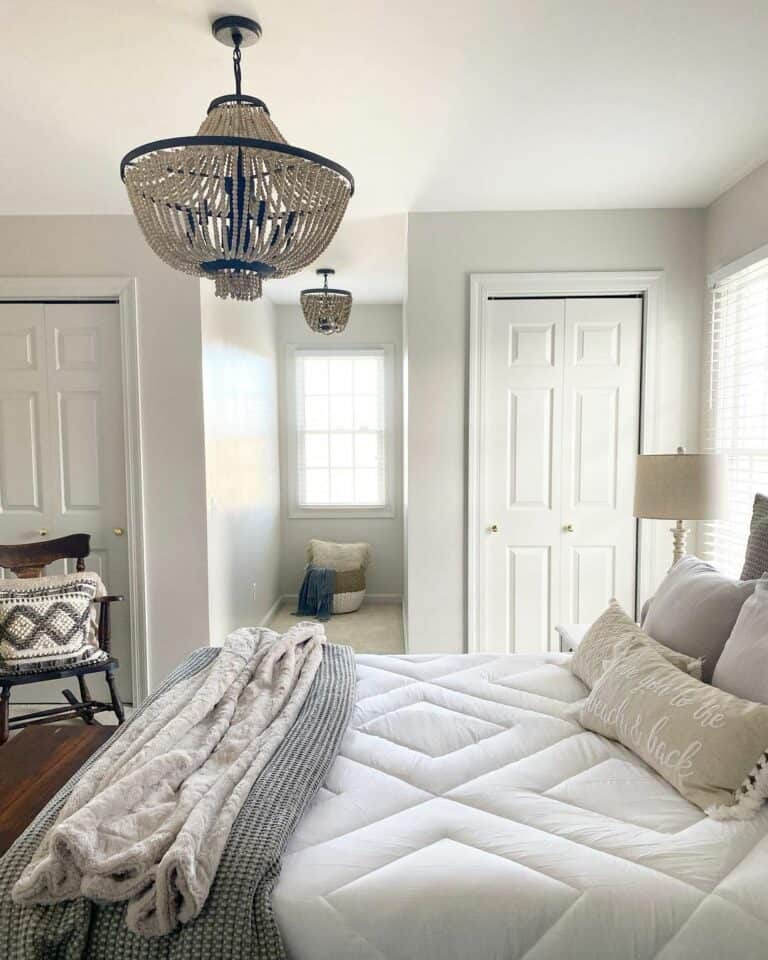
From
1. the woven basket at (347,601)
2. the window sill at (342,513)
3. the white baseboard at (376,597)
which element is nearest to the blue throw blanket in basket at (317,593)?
the woven basket at (347,601)

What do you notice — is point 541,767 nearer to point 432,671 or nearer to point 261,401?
point 432,671

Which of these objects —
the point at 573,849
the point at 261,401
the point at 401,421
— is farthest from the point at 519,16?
the point at 401,421

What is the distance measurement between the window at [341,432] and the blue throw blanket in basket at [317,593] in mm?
676

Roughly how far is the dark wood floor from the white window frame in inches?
141

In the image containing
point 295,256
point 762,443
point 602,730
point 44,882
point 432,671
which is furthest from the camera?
point 762,443

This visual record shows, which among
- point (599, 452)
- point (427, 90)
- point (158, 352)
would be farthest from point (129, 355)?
point (599, 452)

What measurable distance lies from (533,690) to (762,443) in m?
1.60

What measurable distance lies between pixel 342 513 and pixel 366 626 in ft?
3.65

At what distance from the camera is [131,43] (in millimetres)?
1881

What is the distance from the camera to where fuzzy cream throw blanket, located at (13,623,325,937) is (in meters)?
1.13

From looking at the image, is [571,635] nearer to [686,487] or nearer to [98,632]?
[686,487]

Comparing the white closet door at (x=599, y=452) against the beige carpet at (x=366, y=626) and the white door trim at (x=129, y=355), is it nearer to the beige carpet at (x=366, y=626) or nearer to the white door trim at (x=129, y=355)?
the beige carpet at (x=366, y=626)

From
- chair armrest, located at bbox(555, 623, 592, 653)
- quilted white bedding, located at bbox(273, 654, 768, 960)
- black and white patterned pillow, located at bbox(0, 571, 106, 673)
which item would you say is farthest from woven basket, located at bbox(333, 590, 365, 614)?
quilted white bedding, located at bbox(273, 654, 768, 960)

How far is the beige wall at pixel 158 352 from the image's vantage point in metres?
3.37
